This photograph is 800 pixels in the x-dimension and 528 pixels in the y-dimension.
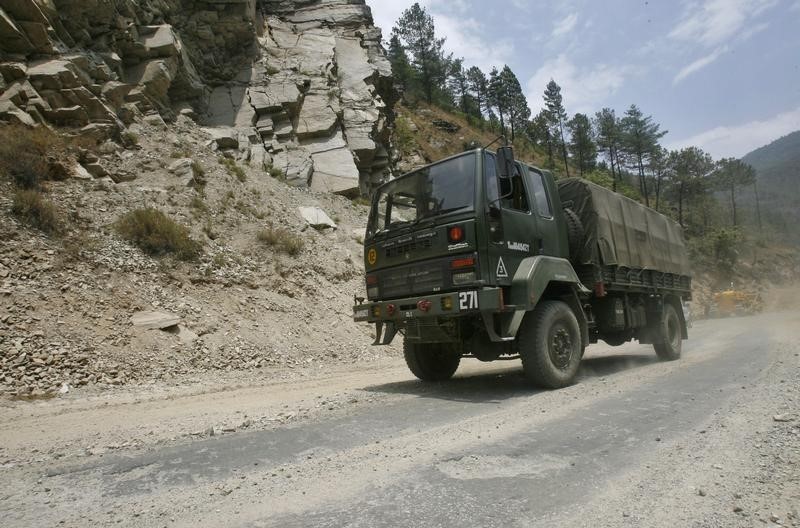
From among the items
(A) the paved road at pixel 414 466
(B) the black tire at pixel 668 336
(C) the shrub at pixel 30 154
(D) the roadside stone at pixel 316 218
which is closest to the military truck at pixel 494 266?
(A) the paved road at pixel 414 466

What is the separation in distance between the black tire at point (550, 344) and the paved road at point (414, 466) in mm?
349

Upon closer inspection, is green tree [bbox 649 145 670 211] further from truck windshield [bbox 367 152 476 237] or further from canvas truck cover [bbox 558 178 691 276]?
truck windshield [bbox 367 152 476 237]

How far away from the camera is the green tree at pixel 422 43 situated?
6269 centimetres

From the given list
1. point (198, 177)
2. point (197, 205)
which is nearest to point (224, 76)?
point (198, 177)

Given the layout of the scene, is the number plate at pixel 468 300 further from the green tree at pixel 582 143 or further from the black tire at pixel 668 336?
the green tree at pixel 582 143

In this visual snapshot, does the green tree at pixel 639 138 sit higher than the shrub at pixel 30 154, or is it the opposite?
the green tree at pixel 639 138

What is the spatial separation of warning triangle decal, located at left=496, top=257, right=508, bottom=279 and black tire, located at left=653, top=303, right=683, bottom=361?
5.42 m

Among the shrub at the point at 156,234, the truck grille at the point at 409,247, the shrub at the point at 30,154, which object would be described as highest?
the shrub at the point at 30,154

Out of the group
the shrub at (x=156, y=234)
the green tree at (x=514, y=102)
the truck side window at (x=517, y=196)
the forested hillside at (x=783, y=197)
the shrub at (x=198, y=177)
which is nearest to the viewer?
the truck side window at (x=517, y=196)

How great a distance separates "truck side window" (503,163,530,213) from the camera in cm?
619

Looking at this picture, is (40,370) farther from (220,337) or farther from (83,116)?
(83,116)

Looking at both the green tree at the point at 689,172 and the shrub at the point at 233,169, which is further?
the green tree at the point at 689,172

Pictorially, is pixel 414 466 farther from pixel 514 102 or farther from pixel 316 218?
pixel 514 102

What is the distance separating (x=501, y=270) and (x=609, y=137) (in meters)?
64.8
